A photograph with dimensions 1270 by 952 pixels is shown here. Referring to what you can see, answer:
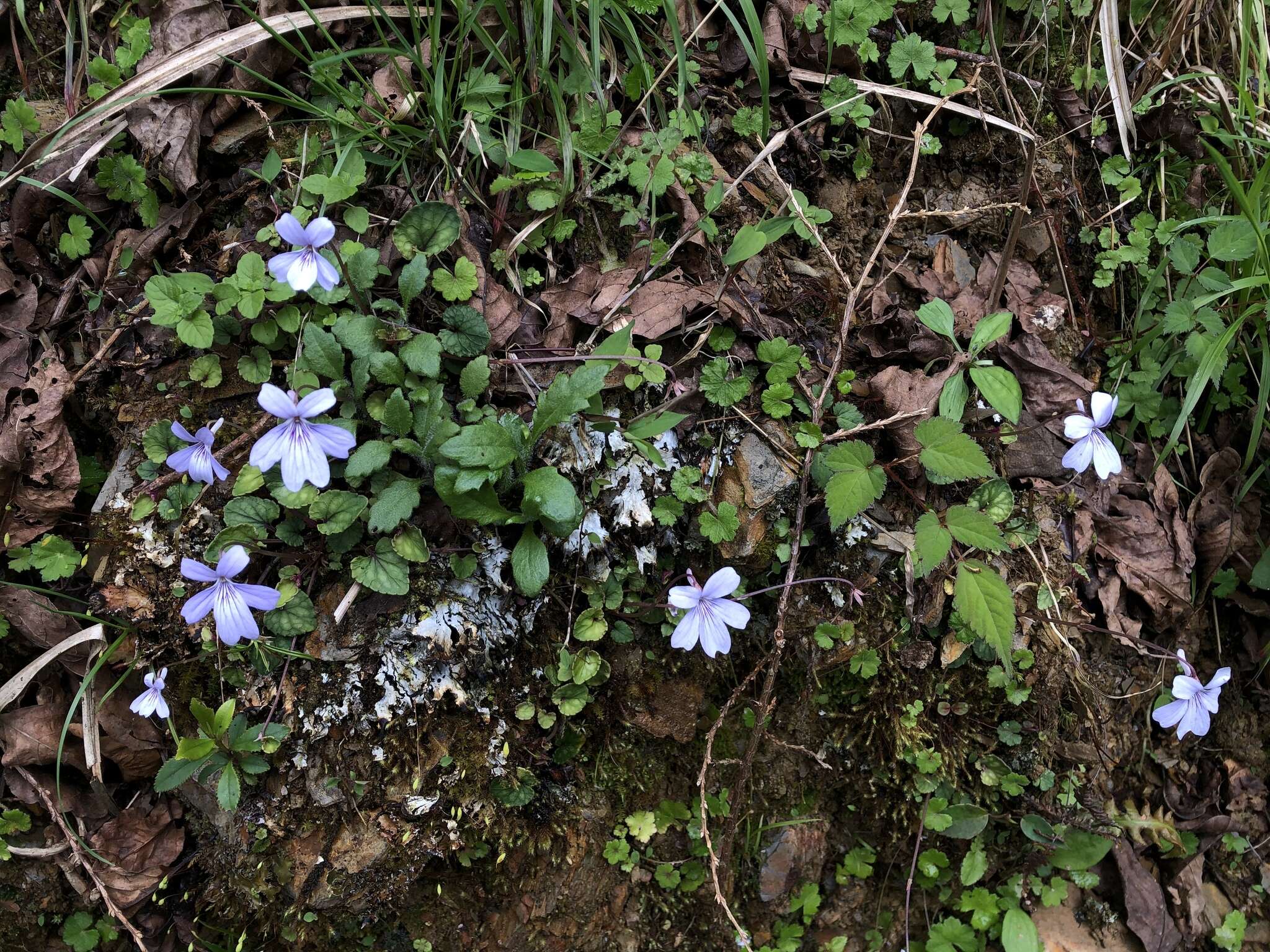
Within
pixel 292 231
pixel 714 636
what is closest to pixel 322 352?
pixel 292 231

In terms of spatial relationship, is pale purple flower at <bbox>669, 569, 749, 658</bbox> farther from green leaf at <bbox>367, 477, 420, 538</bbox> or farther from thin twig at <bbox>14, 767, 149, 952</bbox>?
thin twig at <bbox>14, 767, 149, 952</bbox>

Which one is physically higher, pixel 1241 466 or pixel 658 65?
pixel 658 65

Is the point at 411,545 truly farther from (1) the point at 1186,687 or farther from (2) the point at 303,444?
(1) the point at 1186,687

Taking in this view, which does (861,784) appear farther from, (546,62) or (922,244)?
(546,62)

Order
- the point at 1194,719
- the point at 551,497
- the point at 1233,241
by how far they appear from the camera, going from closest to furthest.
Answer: the point at 551,497, the point at 1194,719, the point at 1233,241

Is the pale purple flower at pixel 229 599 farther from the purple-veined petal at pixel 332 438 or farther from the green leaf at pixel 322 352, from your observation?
the green leaf at pixel 322 352

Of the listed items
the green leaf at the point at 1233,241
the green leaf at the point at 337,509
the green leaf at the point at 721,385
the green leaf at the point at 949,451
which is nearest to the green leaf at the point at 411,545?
the green leaf at the point at 337,509

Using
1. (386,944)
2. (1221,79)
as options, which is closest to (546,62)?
(1221,79)
